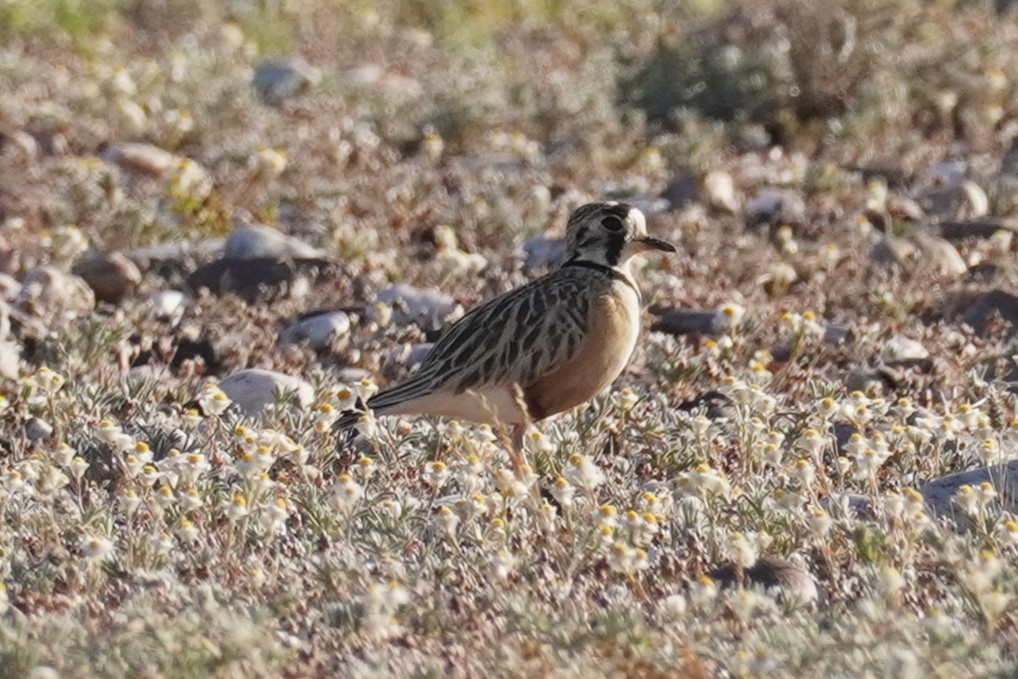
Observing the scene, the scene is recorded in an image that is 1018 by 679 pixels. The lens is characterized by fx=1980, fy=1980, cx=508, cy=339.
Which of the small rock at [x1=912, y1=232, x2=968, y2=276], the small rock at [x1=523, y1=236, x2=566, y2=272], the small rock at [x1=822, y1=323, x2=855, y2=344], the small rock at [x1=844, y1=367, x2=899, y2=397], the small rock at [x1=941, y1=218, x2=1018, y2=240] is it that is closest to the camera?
the small rock at [x1=844, y1=367, x2=899, y2=397]

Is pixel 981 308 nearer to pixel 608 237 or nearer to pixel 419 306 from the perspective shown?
pixel 608 237

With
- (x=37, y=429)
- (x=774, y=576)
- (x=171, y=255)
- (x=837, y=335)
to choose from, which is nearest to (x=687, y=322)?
(x=837, y=335)

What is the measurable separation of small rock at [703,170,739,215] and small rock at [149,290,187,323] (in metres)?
3.14

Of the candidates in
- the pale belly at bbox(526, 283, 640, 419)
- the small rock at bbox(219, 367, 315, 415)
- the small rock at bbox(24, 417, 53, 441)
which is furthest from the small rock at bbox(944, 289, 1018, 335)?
the small rock at bbox(24, 417, 53, 441)

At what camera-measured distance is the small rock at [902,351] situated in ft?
27.1

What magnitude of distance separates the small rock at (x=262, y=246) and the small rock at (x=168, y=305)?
46 centimetres

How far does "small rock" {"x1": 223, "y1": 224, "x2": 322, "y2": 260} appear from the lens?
9.65 m

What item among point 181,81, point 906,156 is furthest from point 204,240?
point 906,156

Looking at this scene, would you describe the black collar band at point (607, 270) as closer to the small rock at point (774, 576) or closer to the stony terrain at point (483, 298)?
the stony terrain at point (483, 298)

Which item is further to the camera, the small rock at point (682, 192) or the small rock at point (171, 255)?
the small rock at point (682, 192)

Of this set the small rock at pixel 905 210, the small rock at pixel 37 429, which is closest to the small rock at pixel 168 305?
the small rock at pixel 37 429

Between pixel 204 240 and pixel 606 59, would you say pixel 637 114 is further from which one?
pixel 204 240

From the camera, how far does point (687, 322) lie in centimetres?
886

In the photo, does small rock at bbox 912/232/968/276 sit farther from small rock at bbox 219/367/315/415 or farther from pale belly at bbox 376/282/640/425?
small rock at bbox 219/367/315/415
